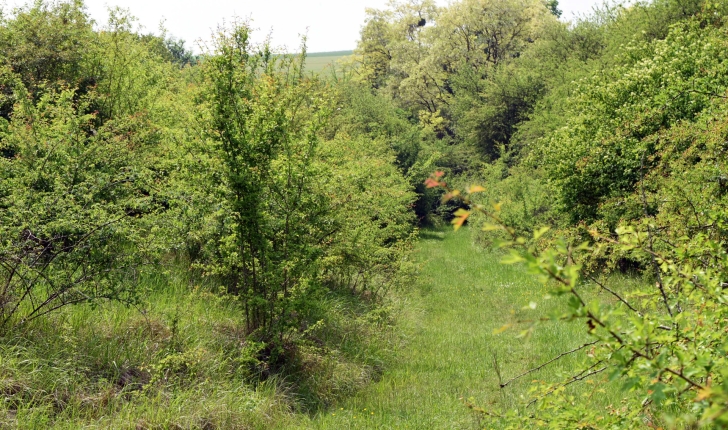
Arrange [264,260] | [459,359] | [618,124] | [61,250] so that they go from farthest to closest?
[618,124] < [459,359] < [264,260] < [61,250]

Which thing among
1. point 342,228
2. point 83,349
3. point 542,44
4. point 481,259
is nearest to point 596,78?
point 481,259

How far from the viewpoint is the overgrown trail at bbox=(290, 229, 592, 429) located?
20.4ft

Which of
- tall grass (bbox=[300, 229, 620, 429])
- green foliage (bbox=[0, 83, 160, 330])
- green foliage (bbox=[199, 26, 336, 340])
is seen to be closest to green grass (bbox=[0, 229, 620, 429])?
tall grass (bbox=[300, 229, 620, 429])

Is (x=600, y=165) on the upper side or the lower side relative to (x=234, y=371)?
upper

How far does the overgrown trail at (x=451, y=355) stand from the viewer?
620cm

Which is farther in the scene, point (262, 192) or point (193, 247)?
point (193, 247)

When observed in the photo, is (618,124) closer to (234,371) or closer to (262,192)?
(262,192)

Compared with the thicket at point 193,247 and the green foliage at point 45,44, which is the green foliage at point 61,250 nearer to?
the thicket at point 193,247

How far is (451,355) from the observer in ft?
28.9

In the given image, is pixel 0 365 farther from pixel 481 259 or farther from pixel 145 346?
pixel 481 259

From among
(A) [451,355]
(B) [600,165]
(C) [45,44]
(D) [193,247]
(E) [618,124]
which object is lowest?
(A) [451,355]

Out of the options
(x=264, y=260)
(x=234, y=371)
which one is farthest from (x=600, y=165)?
(x=234, y=371)

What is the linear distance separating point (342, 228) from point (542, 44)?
2481 centimetres

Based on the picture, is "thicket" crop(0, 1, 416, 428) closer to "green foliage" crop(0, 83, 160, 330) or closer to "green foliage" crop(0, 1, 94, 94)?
"green foliage" crop(0, 83, 160, 330)
